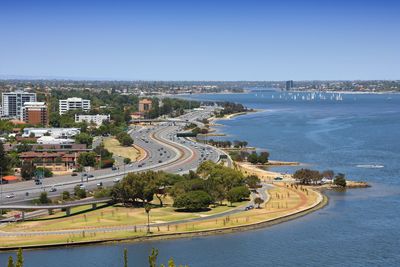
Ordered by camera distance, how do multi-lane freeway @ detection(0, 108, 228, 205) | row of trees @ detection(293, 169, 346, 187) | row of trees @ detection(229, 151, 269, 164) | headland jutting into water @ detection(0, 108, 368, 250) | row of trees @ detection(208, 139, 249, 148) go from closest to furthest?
headland jutting into water @ detection(0, 108, 368, 250) → multi-lane freeway @ detection(0, 108, 228, 205) → row of trees @ detection(293, 169, 346, 187) → row of trees @ detection(229, 151, 269, 164) → row of trees @ detection(208, 139, 249, 148)

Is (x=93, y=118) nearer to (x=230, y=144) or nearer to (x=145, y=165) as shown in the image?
(x=230, y=144)

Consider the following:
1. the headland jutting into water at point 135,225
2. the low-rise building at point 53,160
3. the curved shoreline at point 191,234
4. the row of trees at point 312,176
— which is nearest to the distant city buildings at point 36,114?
the low-rise building at point 53,160

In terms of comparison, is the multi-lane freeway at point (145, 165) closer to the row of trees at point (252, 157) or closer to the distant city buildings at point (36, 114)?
the row of trees at point (252, 157)

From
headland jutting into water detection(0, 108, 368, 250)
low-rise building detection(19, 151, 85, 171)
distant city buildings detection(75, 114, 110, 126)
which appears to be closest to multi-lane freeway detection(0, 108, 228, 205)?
low-rise building detection(19, 151, 85, 171)

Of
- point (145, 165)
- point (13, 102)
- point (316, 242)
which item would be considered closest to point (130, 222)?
point (316, 242)

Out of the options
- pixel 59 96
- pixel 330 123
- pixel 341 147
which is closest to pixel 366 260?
pixel 341 147

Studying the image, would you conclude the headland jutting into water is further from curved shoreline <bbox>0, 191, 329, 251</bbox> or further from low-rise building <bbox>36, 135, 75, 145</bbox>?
low-rise building <bbox>36, 135, 75, 145</bbox>
